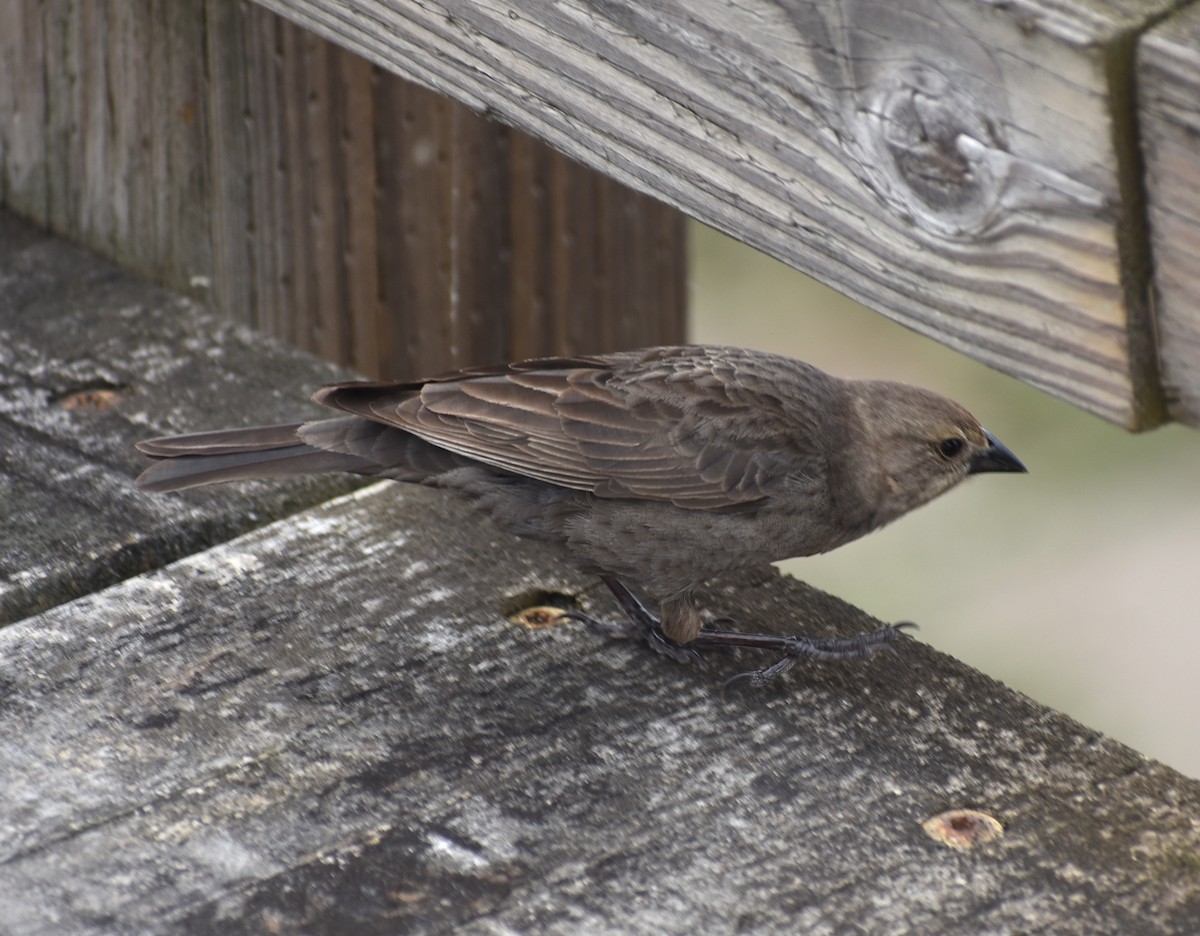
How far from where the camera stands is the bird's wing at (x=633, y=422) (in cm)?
317

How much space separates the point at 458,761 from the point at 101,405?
1264mm

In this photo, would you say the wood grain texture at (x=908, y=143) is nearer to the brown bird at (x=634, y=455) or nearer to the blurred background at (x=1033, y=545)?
the brown bird at (x=634, y=455)

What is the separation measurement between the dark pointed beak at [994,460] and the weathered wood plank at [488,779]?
3.74 ft

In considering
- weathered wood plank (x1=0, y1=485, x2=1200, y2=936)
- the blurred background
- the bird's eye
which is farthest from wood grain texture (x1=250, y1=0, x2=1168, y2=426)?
the blurred background

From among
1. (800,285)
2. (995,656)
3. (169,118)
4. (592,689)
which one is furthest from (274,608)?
(800,285)

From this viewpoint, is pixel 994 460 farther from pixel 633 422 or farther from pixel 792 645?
pixel 792 645

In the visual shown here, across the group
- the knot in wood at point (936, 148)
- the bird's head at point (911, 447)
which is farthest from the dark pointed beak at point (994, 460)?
the knot in wood at point (936, 148)

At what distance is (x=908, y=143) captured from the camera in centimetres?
182

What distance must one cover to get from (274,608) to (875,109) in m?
1.27

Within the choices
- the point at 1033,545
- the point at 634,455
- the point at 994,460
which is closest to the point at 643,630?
the point at 634,455

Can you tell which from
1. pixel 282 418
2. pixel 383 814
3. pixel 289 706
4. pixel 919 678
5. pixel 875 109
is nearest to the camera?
pixel 875 109

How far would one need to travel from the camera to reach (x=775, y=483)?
3.34 metres

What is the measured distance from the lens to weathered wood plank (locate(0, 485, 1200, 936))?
1.97 m

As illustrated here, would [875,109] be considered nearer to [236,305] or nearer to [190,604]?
[190,604]
